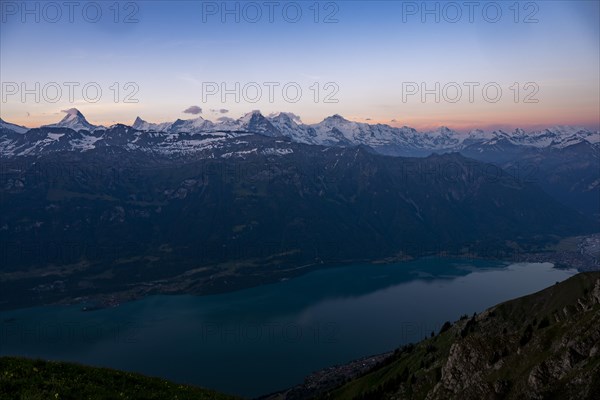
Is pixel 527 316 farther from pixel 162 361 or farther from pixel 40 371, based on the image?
pixel 162 361

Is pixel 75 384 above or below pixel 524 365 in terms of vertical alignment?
above

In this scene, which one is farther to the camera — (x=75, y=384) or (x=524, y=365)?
(x=524, y=365)

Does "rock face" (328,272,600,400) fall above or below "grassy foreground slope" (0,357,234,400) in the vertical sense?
below

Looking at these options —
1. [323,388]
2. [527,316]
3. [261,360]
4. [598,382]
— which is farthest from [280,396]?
[598,382]

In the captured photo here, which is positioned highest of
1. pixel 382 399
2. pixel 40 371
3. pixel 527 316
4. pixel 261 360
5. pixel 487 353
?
pixel 40 371

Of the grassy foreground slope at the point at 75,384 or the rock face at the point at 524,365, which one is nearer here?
the grassy foreground slope at the point at 75,384

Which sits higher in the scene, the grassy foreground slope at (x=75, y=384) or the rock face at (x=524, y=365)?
the grassy foreground slope at (x=75, y=384)

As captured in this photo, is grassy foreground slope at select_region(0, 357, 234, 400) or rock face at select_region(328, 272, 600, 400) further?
rock face at select_region(328, 272, 600, 400)

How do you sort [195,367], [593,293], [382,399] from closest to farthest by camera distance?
1. [593,293]
2. [382,399]
3. [195,367]
